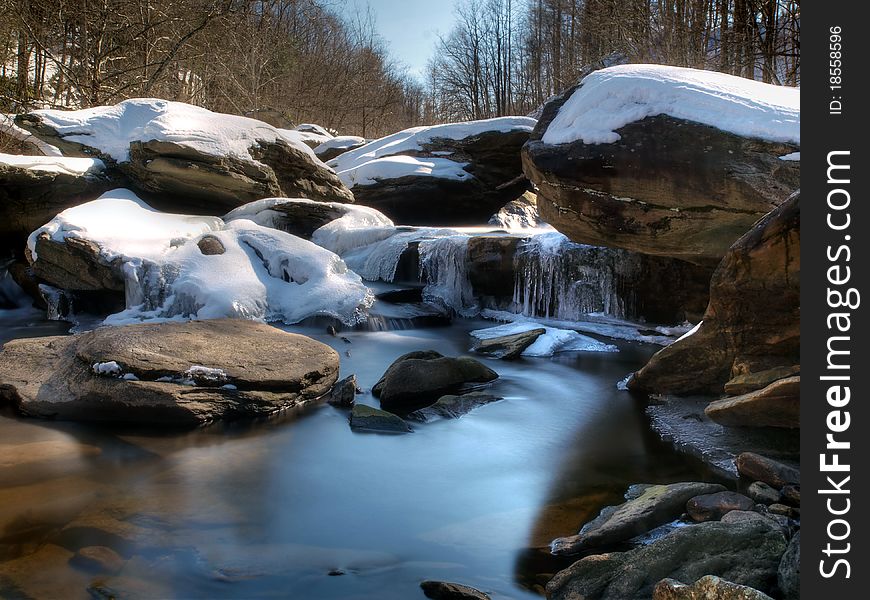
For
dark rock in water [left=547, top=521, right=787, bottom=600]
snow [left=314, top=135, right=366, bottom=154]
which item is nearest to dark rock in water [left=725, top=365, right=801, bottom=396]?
dark rock in water [left=547, top=521, right=787, bottom=600]

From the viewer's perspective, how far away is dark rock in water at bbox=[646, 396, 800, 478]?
379cm

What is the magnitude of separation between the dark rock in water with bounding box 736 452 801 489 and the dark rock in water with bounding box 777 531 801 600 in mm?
945

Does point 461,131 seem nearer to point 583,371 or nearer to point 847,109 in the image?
point 583,371

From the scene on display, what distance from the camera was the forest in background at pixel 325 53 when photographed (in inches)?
505

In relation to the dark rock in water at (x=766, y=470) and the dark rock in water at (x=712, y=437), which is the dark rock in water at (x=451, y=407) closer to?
the dark rock in water at (x=712, y=437)

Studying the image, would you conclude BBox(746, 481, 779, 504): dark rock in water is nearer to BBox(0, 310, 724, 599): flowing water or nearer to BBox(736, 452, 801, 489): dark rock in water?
BBox(736, 452, 801, 489): dark rock in water

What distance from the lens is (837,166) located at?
5.91ft

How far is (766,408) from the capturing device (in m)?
3.72

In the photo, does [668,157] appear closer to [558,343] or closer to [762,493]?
[558,343]

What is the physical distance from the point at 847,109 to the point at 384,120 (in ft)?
92.7

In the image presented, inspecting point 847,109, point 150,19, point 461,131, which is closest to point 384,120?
point 150,19

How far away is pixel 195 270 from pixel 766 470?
18.7ft

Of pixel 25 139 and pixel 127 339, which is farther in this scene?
pixel 25 139

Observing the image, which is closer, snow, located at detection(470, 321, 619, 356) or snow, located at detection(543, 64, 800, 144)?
snow, located at detection(543, 64, 800, 144)
